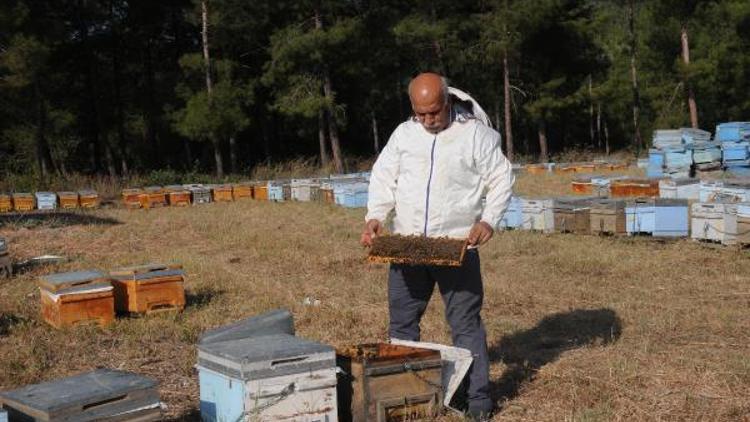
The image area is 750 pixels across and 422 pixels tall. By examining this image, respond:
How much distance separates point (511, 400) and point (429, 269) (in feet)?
2.98

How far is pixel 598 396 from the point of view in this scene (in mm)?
4531

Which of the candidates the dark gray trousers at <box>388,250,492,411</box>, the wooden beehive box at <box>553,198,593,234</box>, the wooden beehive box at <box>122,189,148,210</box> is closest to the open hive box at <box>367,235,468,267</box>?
the dark gray trousers at <box>388,250,492,411</box>

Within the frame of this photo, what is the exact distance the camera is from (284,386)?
145 inches

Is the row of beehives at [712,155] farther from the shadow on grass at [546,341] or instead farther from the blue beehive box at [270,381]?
the blue beehive box at [270,381]

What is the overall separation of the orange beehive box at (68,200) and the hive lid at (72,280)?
1315 centimetres

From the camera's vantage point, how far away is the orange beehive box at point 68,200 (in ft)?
63.8

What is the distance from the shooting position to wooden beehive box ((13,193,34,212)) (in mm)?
19094

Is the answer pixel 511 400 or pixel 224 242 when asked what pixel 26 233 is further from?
pixel 511 400

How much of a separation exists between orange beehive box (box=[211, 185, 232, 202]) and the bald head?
55.4ft

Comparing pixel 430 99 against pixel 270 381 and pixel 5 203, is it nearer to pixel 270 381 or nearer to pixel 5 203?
pixel 270 381

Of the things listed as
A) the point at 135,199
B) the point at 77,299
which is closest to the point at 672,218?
the point at 77,299

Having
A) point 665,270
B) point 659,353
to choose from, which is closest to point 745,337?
point 659,353

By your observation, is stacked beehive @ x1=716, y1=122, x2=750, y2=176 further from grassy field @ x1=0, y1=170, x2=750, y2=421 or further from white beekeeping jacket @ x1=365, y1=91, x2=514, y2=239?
white beekeeping jacket @ x1=365, y1=91, x2=514, y2=239

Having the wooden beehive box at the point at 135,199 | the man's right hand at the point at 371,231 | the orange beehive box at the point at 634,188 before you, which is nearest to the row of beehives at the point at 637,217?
the orange beehive box at the point at 634,188
